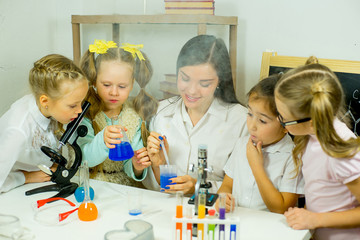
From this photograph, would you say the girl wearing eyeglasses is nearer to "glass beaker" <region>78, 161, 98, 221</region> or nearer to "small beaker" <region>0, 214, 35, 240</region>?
"glass beaker" <region>78, 161, 98, 221</region>

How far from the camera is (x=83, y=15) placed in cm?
191

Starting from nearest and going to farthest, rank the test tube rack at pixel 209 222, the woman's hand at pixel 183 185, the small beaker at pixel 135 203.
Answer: the test tube rack at pixel 209 222
the small beaker at pixel 135 203
the woman's hand at pixel 183 185

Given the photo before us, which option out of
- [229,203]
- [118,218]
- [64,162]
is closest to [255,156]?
[229,203]

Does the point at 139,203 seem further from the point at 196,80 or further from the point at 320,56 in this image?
the point at 320,56

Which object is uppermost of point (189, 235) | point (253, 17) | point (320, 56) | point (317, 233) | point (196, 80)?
point (253, 17)

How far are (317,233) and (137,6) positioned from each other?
114 centimetres

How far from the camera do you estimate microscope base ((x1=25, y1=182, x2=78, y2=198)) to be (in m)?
1.62

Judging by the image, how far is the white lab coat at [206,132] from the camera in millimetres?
1678

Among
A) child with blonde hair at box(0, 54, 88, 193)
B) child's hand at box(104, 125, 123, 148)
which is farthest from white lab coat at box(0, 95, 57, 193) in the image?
child's hand at box(104, 125, 123, 148)

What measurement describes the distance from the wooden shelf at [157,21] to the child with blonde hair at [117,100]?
0.10 m

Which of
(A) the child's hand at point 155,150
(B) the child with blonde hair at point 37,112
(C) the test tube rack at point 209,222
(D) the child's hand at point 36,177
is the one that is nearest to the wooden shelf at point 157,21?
(B) the child with blonde hair at point 37,112

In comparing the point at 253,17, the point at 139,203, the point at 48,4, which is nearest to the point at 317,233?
the point at 139,203

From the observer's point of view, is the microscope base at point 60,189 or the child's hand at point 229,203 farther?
the microscope base at point 60,189

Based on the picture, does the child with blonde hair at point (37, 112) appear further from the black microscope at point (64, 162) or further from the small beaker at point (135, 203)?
the small beaker at point (135, 203)
